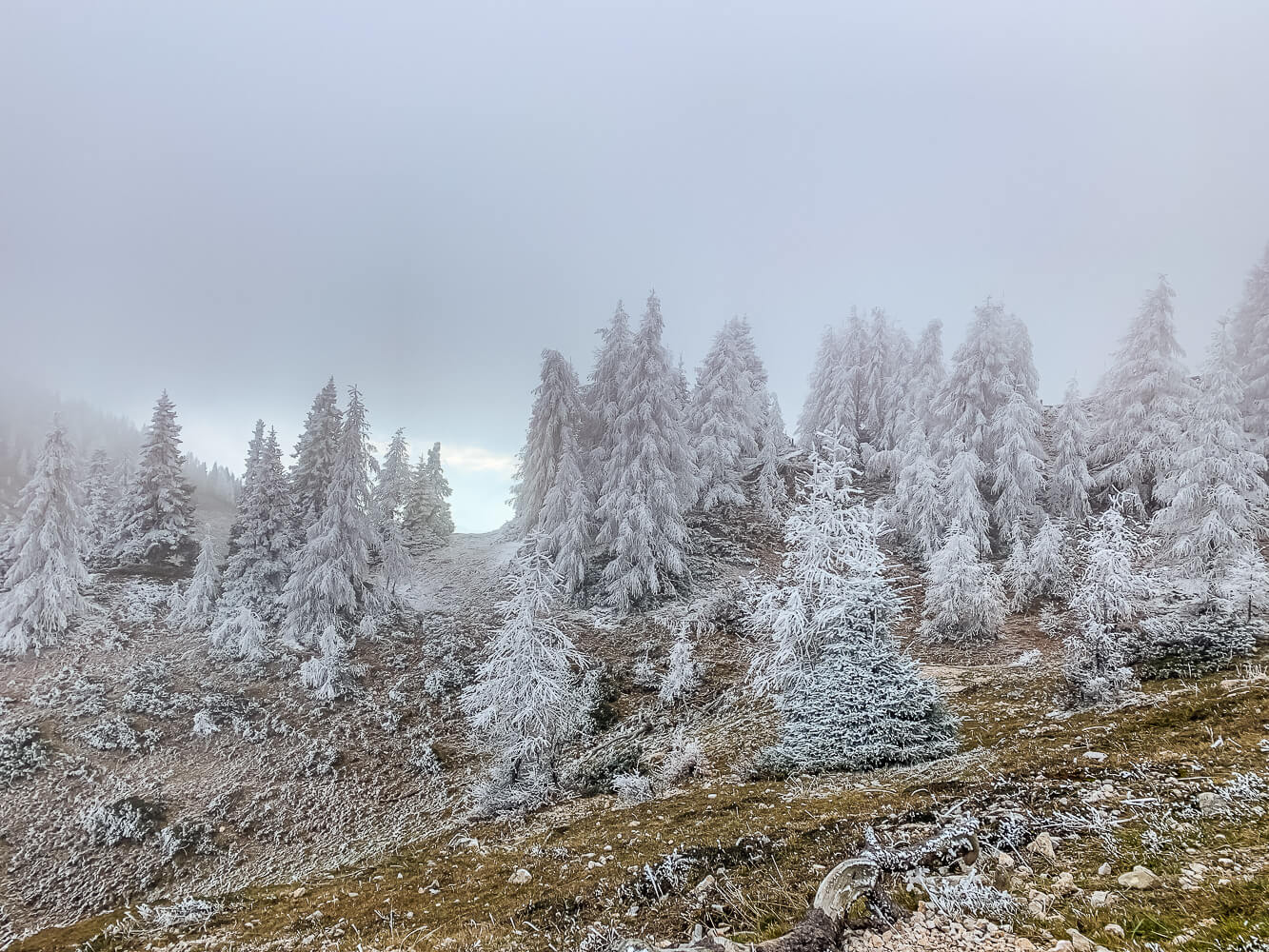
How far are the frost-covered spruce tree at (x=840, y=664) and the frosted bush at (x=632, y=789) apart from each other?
2225 mm

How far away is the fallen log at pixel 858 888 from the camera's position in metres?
4.27

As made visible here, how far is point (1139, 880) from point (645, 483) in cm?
1459

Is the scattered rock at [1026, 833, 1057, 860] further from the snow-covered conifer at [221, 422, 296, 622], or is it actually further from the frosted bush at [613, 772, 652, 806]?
the snow-covered conifer at [221, 422, 296, 622]

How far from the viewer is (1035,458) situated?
18391mm

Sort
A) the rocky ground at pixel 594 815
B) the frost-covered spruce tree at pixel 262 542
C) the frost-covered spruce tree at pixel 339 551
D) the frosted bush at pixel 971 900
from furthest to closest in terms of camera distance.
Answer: the frost-covered spruce tree at pixel 262 542, the frost-covered spruce tree at pixel 339 551, the rocky ground at pixel 594 815, the frosted bush at pixel 971 900

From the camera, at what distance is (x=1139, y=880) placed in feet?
13.2

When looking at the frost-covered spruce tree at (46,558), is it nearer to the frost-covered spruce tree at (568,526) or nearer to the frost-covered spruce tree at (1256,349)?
the frost-covered spruce tree at (568,526)

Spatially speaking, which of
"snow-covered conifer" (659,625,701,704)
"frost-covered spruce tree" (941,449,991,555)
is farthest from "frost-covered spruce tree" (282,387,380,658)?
"frost-covered spruce tree" (941,449,991,555)

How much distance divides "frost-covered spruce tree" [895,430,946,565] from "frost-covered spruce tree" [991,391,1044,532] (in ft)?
7.30

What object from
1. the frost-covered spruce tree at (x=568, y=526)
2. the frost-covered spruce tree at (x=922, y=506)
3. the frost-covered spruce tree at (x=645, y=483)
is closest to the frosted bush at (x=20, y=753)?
the frost-covered spruce tree at (x=568, y=526)

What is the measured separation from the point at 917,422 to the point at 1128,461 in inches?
257

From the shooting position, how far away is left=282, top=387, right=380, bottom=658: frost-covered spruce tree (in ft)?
51.0

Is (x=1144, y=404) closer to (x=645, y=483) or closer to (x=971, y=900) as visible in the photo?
(x=645, y=483)

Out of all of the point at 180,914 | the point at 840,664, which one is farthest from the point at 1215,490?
the point at 180,914
